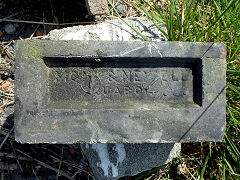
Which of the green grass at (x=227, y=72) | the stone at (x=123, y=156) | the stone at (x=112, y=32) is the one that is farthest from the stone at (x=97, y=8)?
the stone at (x=123, y=156)

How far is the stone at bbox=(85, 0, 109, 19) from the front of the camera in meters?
2.16

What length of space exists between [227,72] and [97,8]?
1.32 m

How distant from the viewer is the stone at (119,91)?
1.54 meters

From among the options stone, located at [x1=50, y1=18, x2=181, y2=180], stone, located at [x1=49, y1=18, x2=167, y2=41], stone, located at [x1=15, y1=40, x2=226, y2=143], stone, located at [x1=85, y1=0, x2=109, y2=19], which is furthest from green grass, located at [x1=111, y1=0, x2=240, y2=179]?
stone, located at [x1=15, y1=40, x2=226, y2=143]

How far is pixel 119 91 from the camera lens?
1.63 meters

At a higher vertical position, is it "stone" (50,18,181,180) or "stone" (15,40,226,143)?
"stone" (15,40,226,143)

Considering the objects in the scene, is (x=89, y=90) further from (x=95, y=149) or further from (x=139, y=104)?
(x=95, y=149)

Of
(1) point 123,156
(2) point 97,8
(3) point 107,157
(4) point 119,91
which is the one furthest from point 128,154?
(2) point 97,8

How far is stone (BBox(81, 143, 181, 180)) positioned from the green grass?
0.25 metres

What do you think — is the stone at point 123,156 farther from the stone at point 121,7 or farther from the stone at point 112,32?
the stone at point 121,7

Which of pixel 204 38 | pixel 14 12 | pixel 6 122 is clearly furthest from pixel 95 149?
pixel 14 12

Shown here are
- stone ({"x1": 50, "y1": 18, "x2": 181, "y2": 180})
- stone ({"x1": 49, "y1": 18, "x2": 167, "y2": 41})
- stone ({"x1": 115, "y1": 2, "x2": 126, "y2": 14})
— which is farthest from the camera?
stone ({"x1": 115, "y1": 2, "x2": 126, "y2": 14})

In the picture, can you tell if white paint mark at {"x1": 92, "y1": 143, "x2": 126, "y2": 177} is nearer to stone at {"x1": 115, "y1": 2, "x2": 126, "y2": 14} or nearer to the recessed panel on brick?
the recessed panel on brick

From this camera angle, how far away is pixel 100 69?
163 centimetres
